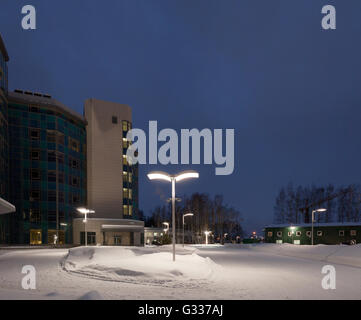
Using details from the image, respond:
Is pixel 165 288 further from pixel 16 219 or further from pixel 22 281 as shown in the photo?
pixel 16 219

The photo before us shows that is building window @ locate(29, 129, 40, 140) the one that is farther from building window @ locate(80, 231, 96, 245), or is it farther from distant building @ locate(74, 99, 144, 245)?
building window @ locate(80, 231, 96, 245)

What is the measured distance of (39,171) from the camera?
2530 inches

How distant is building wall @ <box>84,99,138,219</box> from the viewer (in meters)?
72.8

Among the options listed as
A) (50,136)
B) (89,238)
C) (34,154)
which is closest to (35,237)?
(89,238)

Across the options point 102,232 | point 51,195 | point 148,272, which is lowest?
point 102,232

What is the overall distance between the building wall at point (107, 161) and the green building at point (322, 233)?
112 ft

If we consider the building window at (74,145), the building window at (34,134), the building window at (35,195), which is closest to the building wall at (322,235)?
the building window at (74,145)

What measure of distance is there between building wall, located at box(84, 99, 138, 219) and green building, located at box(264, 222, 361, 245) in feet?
112

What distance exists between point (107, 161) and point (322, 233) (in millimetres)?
46354

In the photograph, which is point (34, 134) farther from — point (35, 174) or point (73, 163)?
point (73, 163)

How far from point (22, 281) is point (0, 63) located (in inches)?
2128

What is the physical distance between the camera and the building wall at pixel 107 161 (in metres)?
72.8

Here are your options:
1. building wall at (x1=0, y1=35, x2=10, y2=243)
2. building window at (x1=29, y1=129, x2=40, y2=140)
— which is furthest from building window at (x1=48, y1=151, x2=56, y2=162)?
building wall at (x1=0, y1=35, x2=10, y2=243)
